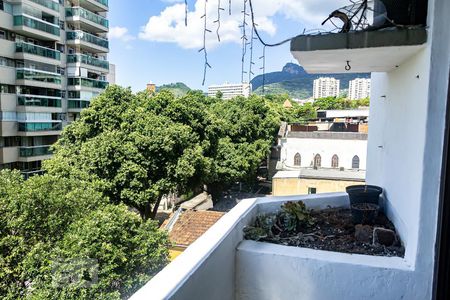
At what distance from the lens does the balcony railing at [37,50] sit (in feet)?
56.9

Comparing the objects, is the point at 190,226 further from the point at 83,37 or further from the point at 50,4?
the point at 83,37

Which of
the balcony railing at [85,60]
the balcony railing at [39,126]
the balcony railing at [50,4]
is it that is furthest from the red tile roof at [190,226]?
the balcony railing at [85,60]

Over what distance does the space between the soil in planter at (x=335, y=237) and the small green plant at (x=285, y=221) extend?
38 millimetres

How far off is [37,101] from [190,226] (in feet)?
42.2

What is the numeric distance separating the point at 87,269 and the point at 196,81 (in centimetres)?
411

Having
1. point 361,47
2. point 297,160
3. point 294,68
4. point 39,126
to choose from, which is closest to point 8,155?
point 39,126

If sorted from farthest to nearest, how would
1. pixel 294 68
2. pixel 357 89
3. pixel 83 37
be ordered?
pixel 357 89 < pixel 83 37 < pixel 294 68

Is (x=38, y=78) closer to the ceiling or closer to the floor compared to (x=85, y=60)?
closer to the floor

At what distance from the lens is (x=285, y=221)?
2703 mm

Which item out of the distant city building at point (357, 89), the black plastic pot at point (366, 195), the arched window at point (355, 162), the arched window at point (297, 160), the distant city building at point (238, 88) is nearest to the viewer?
the black plastic pot at point (366, 195)

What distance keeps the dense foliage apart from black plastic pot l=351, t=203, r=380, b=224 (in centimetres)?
401

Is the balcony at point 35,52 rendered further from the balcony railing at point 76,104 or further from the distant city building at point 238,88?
the distant city building at point 238,88

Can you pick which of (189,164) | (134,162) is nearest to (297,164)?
(189,164)

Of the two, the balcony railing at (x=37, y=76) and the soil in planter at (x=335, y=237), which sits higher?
the balcony railing at (x=37, y=76)
